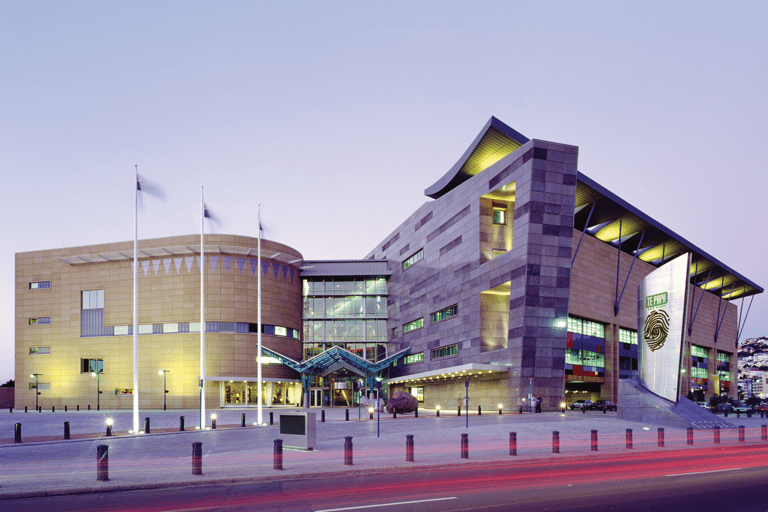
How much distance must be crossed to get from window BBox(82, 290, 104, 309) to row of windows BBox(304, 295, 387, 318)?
2675 cm

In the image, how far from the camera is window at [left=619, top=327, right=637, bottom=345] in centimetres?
7988

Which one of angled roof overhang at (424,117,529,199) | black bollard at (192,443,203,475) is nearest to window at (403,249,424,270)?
angled roof overhang at (424,117,529,199)

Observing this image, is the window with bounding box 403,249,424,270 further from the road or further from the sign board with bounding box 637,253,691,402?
the road

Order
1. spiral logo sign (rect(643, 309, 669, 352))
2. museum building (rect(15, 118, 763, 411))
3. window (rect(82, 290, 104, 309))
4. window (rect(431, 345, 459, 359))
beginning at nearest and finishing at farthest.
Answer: spiral logo sign (rect(643, 309, 669, 352))
museum building (rect(15, 118, 763, 411))
window (rect(431, 345, 459, 359))
window (rect(82, 290, 104, 309))

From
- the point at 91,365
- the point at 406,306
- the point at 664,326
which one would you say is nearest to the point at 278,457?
the point at 664,326

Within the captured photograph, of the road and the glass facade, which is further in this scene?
Answer: the glass facade

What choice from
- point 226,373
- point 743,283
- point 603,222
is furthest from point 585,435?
point 743,283

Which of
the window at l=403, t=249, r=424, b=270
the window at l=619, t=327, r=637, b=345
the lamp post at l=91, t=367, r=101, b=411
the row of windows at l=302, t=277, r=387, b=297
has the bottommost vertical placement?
the lamp post at l=91, t=367, r=101, b=411

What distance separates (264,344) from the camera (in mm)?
80875

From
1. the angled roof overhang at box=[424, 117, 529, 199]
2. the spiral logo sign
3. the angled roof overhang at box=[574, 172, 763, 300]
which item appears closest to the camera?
the spiral logo sign

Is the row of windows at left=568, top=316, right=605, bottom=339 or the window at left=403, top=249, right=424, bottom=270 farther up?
the window at left=403, top=249, right=424, bottom=270

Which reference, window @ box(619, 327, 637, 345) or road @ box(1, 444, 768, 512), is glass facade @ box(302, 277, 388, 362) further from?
road @ box(1, 444, 768, 512)

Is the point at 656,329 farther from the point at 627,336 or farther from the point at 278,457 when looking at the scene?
the point at 627,336

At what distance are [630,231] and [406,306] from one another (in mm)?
30066
